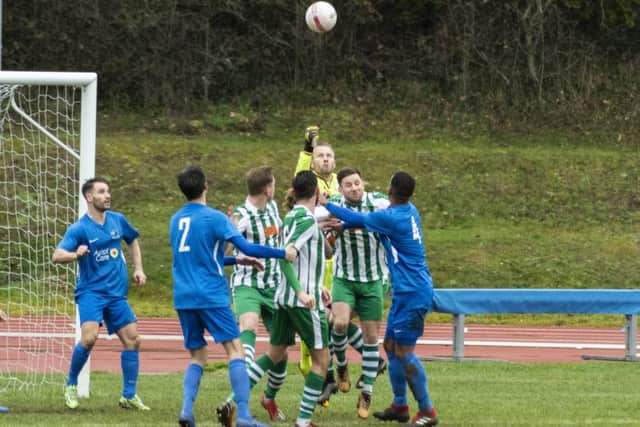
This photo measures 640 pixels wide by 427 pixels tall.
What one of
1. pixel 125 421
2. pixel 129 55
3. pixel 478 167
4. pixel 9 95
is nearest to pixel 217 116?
pixel 129 55

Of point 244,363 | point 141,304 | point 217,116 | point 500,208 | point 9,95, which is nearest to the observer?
point 244,363

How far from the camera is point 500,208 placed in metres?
28.0

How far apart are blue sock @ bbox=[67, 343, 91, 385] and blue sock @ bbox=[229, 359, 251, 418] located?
6.73ft

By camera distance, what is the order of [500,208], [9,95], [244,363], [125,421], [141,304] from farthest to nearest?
[500,208] → [141,304] → [9,95] → [125,421] → [244,363]

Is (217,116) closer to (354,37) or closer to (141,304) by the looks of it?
(354,37)

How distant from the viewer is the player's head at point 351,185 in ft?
37.6

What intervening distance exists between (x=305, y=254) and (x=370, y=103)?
21912 millimetres

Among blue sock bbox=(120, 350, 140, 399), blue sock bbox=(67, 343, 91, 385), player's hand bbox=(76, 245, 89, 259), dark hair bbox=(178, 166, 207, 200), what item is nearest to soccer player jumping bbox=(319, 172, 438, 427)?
dark hair bbox=(178, 166, 207, 200)

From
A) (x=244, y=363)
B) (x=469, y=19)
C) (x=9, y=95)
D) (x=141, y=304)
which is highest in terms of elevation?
(x=469, y=19)

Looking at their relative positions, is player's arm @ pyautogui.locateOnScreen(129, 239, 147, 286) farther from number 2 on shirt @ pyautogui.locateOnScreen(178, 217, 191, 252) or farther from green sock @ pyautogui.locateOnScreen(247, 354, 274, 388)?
number 2 on shirt @ pyautogui.locateOnScreen(178, 217, 191, 252)

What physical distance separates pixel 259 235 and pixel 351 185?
0.88m

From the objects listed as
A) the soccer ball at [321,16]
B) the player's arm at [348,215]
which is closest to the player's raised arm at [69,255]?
the player's arm at [348,215]

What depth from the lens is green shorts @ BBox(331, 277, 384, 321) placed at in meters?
11.8

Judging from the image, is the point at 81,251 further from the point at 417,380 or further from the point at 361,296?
the point at 417,380
